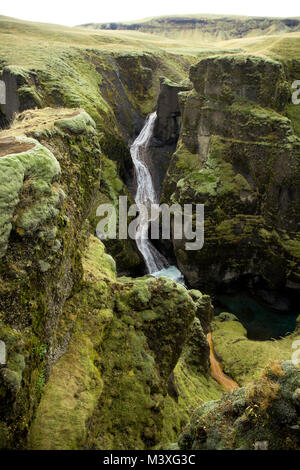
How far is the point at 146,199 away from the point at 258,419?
40261mm

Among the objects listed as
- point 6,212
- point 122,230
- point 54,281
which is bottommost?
point 122,230

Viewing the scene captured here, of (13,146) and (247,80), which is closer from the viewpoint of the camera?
(13,146)

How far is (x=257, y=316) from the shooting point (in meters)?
34.4

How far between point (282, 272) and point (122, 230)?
17.7 metres

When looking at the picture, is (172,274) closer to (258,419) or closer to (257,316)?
(257,316)

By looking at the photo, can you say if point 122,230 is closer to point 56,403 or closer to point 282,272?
point 282,272

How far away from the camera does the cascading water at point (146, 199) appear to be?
3881 cm

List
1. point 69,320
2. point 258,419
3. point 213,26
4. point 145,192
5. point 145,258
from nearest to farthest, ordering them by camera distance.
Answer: point 258,419, point 69,320, point 145,258, point 145,192, point 213,26

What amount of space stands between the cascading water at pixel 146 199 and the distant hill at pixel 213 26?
386ft

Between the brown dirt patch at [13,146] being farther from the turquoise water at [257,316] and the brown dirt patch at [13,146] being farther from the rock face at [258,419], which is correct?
the turquoise water at [257,316]

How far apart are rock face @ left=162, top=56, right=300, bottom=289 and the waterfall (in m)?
3.84

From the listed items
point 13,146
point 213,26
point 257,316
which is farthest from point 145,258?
point 213,26
